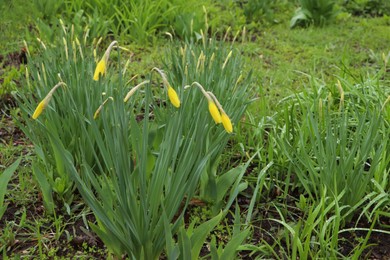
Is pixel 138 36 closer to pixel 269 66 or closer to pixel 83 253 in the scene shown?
pixel 269 66

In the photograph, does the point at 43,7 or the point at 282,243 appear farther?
the point at 43,7

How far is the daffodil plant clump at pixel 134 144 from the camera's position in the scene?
1730 millimetres

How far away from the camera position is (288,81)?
A: 385 cm

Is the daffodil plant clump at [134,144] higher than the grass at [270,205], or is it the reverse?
the daffodil plant clump at [134,144]

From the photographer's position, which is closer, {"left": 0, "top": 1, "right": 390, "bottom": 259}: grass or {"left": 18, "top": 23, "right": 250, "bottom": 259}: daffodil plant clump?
{"left": 18, "top": 23, "right": 250, "bottom": 259}: daffodil plant clump

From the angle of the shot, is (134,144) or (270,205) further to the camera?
(270,205)

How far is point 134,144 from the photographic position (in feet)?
6.18

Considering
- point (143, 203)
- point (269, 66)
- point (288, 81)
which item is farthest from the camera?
point (269, 66)

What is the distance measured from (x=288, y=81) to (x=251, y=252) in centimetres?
192

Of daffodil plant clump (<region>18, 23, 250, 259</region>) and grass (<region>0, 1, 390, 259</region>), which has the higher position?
daffodil plant clump (<region>18, 23, 250, 259</region>)

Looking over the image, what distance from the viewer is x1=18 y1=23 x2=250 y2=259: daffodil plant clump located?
1.73m

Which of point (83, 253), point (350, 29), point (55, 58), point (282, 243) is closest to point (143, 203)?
point (83, 253)

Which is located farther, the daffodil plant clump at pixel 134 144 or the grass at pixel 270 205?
the grass at pixel 270 205

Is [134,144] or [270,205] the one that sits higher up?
[134,144]
